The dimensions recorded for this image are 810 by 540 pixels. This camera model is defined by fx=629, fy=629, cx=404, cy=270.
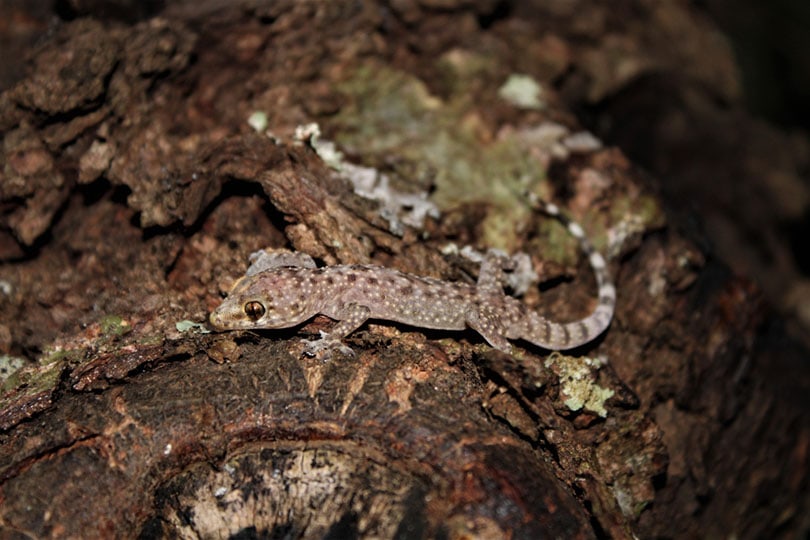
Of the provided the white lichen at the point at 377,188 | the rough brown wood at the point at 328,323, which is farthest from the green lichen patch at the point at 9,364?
the white lichen at the point at 377,188

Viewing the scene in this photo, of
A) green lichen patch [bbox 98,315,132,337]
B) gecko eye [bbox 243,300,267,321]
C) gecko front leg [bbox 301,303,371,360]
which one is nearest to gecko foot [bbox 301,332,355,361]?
gecko front leg [bbox 301,303,371,360]

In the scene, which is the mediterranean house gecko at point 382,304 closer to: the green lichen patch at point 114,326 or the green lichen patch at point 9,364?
the green lichen patch at point 114,326

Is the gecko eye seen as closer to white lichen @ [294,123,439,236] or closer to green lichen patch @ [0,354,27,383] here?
white lichen @ [294,123,439,236]

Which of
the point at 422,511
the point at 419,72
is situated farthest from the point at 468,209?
the point at 422,511

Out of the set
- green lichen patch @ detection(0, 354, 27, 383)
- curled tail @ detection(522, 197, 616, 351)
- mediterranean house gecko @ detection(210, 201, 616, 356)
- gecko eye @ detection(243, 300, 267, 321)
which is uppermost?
green lichen patch @ detection(0, 354, 27, 383)

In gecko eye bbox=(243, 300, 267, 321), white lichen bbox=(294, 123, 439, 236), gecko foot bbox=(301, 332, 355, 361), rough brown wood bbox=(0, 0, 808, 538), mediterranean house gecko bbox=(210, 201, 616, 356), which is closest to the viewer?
rough brown wood bbox=(0, 0, 808, 538)

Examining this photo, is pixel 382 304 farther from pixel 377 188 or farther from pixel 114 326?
pixel 114 326
